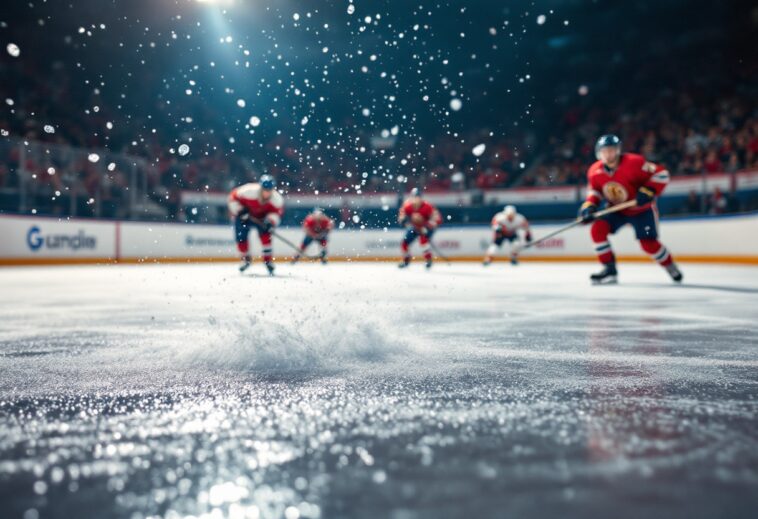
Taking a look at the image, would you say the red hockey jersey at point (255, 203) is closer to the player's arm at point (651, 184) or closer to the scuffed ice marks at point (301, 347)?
the player's arm at point (651, 184)

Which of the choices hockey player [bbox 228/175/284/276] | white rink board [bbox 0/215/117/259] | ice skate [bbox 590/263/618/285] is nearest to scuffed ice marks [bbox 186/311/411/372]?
ice skate [bbox 590/263/618/285]

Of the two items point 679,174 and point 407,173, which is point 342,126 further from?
point 679,174

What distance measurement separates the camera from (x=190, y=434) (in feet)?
3.72

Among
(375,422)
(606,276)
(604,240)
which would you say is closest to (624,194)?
(604,240)

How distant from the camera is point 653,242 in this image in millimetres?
6777

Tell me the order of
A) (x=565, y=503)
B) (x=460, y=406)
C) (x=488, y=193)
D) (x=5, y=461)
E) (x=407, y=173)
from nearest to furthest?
(x=565, y=503)
(x=5, y=461)
(x=460, y=406)
(x=488, y=193)
(x=407, y=173)

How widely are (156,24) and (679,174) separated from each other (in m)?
12.8

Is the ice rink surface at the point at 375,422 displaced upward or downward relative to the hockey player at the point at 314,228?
downward

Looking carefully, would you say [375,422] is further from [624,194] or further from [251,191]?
[251,191]

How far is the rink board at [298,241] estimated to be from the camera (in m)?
11.8

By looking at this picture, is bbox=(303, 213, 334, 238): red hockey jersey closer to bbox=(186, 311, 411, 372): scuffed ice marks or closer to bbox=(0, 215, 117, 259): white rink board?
bbox=(0, 215, 117, 259): white rink board

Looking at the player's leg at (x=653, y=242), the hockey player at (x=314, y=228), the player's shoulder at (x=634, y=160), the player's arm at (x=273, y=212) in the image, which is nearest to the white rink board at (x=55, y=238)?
the hockey player at (x=314, y=228)

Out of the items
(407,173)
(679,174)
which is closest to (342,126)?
(407,173)

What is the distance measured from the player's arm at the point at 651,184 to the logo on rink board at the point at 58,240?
9.77 metres
